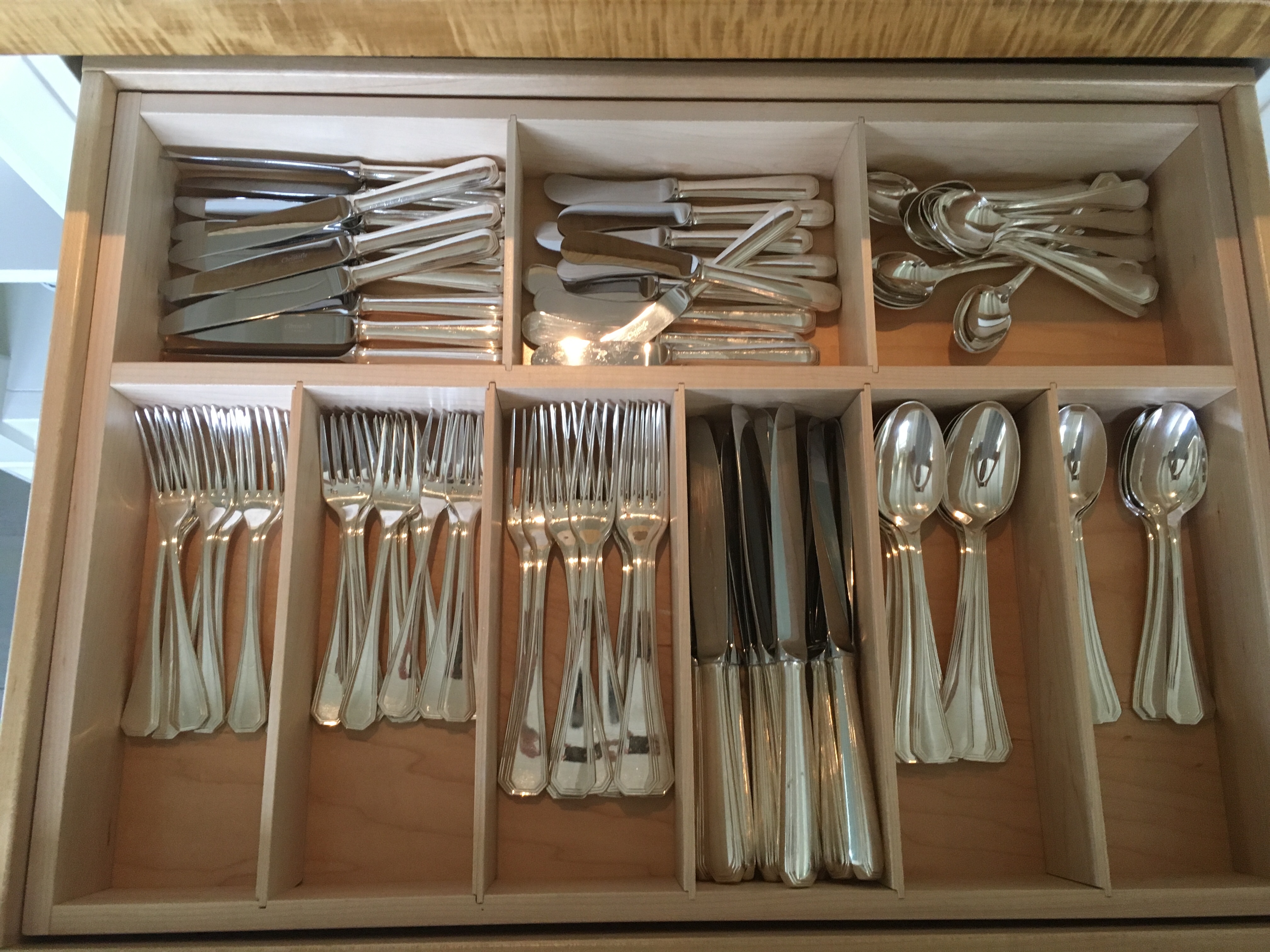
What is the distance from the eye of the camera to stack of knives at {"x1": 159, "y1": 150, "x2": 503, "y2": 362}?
1104 millimetres

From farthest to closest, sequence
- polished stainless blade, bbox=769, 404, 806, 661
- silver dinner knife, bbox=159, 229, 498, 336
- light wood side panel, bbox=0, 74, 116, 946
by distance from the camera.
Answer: silver dinner knife, bbox=159, 229, 498, 336, polished stainless blade, bbox=769, 404, 806, 661, light wood side panel, bbox=0, 74, 116, 946

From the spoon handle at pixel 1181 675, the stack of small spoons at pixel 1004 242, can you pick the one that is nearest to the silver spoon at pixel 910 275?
the stack of small spoons at pixel 1004 242

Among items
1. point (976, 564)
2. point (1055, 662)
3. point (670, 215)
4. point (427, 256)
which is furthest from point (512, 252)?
point (1055, 662)

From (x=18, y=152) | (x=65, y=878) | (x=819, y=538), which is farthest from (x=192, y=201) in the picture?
(x=819, y=538)

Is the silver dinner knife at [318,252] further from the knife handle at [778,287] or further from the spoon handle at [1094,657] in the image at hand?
the spoon handle at [1094,657]

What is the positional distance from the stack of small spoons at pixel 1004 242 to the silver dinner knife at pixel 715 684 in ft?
1.24

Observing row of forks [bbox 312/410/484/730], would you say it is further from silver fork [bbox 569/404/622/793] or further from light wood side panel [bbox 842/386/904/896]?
light wood side panel [bbox 842/386/904/896]

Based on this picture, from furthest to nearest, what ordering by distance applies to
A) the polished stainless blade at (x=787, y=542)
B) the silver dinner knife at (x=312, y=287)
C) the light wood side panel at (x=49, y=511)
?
1. the silver dinner knife at (x=312, y=287)
2. the polished stainless blade at (x=787, y=542)
3. the light wood side panel at (x=49, y=511)

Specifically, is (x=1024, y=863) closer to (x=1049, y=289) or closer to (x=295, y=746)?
(x=1049, y=289)

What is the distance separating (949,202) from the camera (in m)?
1.15

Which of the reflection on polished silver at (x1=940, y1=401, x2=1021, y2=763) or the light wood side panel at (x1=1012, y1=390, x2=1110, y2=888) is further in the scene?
the reflection on polished silver at (x1=940, y1=401, x2=1021, y2=763)

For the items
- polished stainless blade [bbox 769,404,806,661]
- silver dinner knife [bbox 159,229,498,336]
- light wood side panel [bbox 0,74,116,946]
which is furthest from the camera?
silver dinner knife [bbox 159,229,498,336]

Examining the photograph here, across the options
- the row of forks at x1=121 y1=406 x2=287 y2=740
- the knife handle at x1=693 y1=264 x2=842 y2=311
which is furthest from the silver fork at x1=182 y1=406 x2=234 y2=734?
the knife handle at x1=693 y1=264 x2=842 y2=311

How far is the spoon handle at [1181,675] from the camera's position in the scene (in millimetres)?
1049
